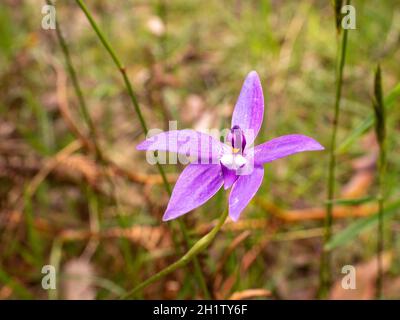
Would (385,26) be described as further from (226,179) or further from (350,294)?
(226,179)

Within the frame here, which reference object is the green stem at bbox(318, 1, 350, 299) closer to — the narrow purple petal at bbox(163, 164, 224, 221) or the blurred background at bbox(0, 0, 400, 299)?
the blurred background at bbox(0, 0, 400, 299)

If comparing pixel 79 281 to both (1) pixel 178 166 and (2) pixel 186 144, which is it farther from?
(2) pixel 186 144

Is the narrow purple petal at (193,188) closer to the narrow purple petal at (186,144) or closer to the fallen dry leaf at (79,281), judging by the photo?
the narrow purple petal at (186,144)

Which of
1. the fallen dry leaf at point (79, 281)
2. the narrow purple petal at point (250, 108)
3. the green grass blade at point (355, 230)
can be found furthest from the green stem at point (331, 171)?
the fallen dry leaf at point (79, 281)

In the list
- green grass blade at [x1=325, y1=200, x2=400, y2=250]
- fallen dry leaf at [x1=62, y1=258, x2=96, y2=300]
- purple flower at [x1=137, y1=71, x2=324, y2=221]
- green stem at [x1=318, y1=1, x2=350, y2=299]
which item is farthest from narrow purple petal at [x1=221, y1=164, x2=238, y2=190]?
fallen dry leaf at [x1=62, y1=258, x2=96, y2=300]

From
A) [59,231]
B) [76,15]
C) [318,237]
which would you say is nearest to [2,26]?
[76,15]
